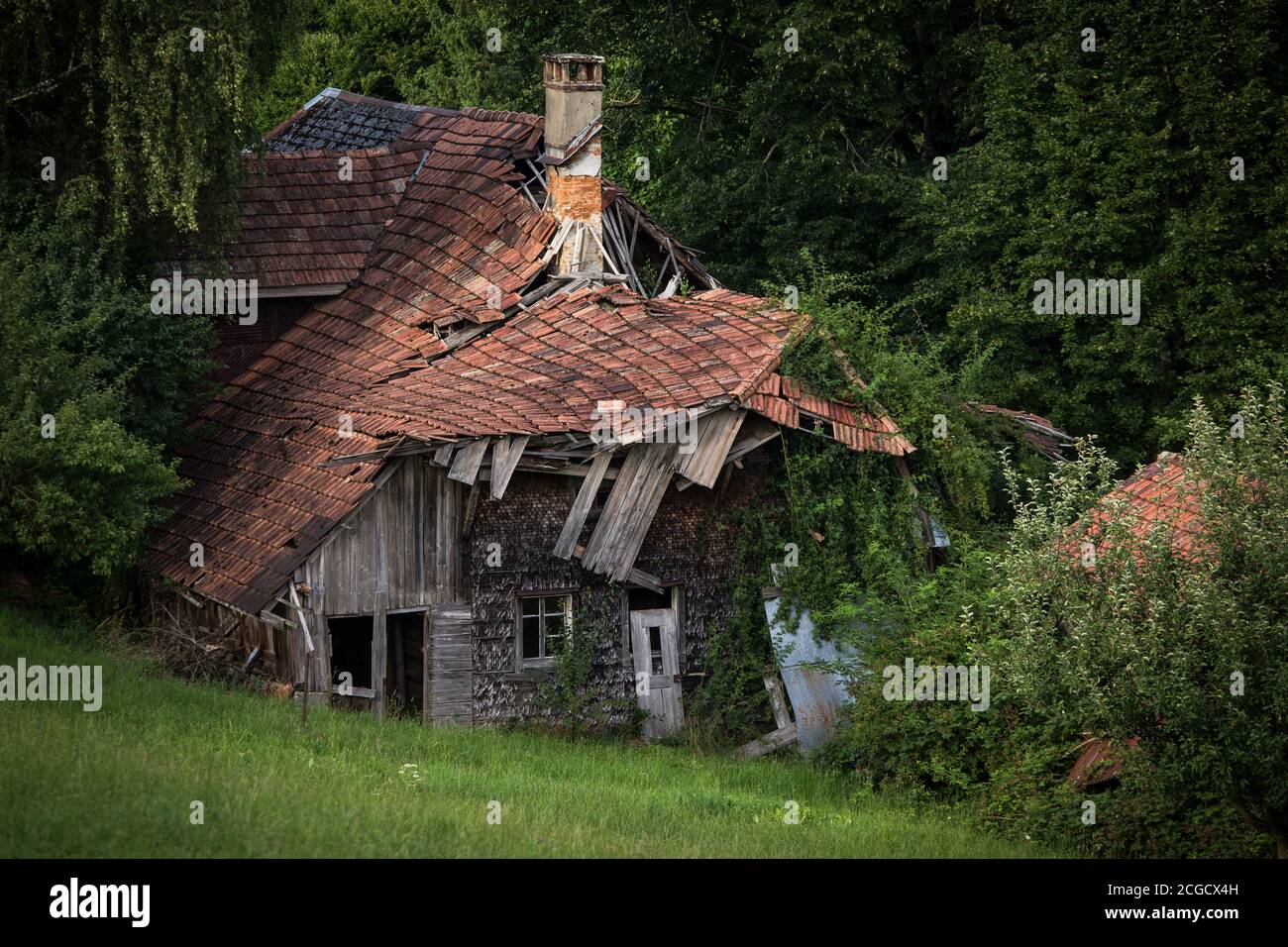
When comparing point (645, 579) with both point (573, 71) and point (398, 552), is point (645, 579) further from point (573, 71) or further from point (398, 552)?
point (573, 71)

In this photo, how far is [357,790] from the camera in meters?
13.7

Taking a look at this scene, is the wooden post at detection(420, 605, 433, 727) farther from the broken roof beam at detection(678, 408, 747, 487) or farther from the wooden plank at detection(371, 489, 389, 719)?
the broken roof beam at detection(678, 408, 747, 487)

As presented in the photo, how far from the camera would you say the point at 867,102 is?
2716 cm

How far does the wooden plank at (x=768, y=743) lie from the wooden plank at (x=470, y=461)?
471cm

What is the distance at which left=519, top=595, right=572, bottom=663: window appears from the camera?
65.2ft

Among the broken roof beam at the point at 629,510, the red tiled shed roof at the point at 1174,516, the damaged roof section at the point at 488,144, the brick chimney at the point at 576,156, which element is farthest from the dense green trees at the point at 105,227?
the red tiled shed roof at the point at 1174,516

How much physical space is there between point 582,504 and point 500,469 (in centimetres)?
127

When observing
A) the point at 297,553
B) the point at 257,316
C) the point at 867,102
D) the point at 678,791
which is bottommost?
the point at 678,791

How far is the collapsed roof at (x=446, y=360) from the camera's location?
19.1 metres

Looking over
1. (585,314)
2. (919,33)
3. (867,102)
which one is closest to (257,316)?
(585,314)

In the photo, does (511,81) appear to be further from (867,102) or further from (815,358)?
(815,358)

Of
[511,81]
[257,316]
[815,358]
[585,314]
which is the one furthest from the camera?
[511,81]

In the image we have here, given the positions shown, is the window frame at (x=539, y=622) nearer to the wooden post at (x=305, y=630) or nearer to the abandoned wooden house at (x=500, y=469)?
the abandoned wooden house at (x=500, y=469)

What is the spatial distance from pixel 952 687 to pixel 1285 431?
5.45m
